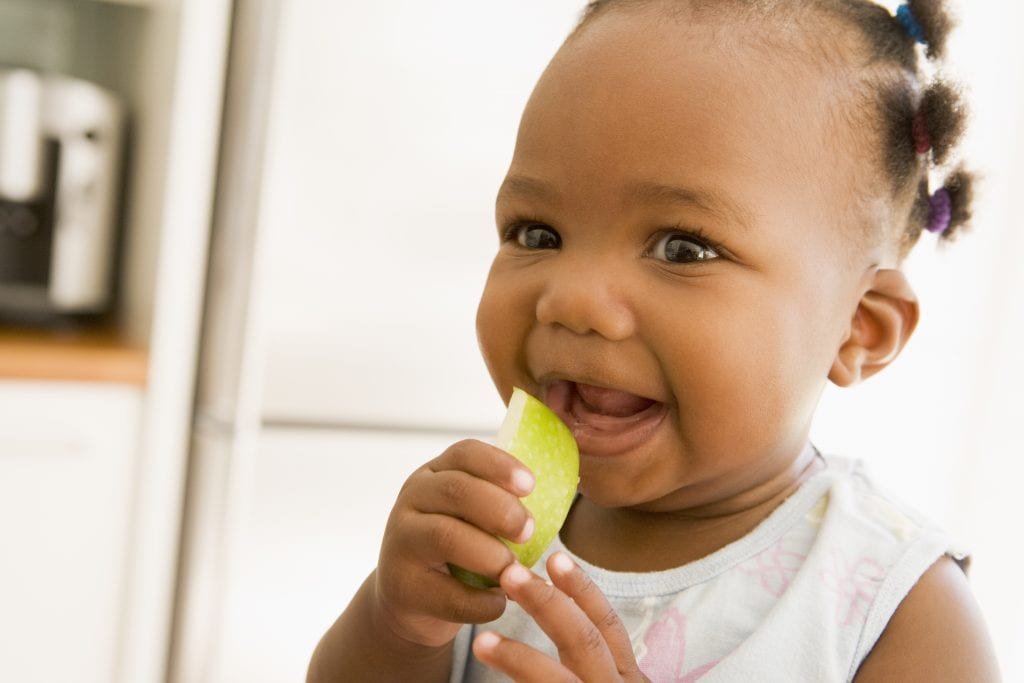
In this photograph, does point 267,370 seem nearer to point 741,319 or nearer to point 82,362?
point 82,362

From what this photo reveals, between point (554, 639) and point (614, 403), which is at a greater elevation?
point (614, 403)

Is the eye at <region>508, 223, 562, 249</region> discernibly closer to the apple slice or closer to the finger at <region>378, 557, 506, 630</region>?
the apple slice

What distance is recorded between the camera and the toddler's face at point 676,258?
2.65 ft

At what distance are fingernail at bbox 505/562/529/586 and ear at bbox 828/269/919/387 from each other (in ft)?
1.10

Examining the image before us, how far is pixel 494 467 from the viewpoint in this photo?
758 mm

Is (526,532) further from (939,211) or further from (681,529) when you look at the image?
(939,211)

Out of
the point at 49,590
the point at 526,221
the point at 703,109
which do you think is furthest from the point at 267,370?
the point at 703,109

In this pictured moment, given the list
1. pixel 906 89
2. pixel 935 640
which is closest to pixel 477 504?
pixel 935 640

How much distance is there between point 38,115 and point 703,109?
4.41 feet

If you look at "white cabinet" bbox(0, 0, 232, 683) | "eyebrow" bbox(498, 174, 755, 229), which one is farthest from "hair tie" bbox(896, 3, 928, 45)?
"white cabinet" bbox(0, 0, 232, 683)

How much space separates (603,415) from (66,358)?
3.58ft

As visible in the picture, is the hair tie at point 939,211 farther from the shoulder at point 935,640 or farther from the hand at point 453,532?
the hand at point 453,532

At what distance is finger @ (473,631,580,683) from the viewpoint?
711 millimetres

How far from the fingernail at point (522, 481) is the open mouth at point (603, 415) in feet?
0.30
